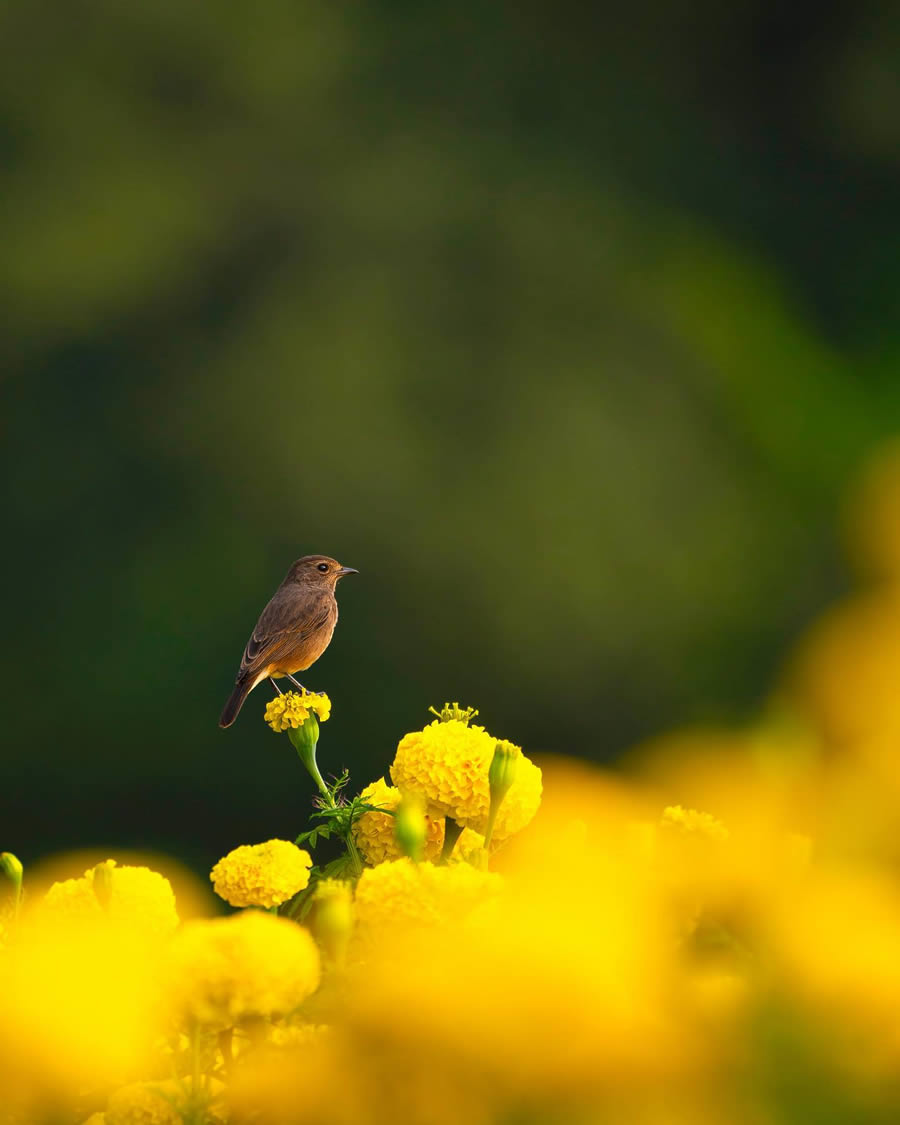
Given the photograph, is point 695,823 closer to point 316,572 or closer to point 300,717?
point 300,717

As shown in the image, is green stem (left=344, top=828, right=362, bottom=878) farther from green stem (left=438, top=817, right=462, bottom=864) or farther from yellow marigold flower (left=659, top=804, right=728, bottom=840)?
yellow marigold flower (left=659, top=804, right=728, bottom=840)

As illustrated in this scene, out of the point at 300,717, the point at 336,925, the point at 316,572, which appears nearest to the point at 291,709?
the point at 300,717

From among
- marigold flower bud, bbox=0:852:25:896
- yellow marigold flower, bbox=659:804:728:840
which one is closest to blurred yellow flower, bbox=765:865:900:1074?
yellow marigold flower, bbox=659:804:728:840

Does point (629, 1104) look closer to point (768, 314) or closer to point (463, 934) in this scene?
point (463, 934)

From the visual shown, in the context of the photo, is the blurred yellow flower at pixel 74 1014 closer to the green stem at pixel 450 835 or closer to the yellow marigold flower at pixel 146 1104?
the yellow marigold flower at pixel 146 1104

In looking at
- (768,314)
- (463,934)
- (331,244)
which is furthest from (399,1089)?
(331,244)

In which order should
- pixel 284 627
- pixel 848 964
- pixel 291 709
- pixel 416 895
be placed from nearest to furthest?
pixel 848 964 → pixel 416 895 → pixel 291 709 → pixel 284 627
